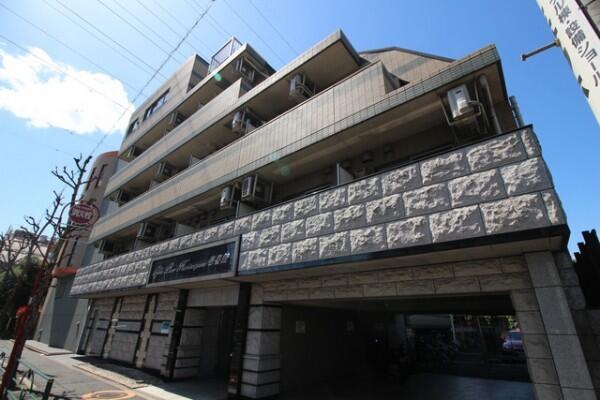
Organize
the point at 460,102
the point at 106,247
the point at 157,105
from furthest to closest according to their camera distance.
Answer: the point at 157,105, the point at 106,247, the point at 460,102

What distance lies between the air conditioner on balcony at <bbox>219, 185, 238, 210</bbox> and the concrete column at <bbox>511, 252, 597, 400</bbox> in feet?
25.1

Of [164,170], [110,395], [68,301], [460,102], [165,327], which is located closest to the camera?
[460,102]

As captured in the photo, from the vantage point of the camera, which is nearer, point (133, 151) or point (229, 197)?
point (229, 197)

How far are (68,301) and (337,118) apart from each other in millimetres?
23836

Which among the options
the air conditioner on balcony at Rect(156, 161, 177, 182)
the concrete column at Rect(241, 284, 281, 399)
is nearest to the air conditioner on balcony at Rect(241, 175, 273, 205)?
the concrete column at Rect(241, 284, 281, 399)

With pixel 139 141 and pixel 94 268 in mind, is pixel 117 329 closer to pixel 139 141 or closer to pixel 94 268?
pixel 94 268

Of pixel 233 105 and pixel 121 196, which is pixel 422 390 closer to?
pixel 233 105

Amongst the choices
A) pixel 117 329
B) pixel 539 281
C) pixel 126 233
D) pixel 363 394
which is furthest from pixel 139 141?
pixel 539 281

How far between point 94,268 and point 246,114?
39.5ft

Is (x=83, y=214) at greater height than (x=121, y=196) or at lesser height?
lesser

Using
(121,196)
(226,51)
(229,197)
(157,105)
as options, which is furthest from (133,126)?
(229,197)

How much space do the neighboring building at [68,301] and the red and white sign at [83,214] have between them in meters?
8.29

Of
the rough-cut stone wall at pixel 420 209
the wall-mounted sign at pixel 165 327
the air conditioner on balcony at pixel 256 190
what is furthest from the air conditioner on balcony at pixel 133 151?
the rough-cut stone wall at pixel 420 209

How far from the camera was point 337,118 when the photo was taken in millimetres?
7195
